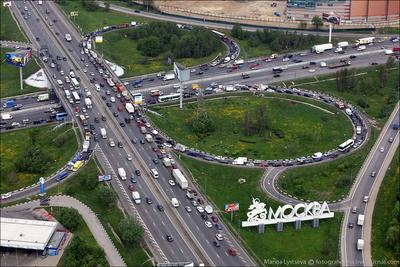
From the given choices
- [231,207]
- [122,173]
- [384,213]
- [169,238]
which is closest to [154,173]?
[122,173]

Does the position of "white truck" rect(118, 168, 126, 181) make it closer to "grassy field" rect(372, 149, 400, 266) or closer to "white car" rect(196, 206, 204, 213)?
"white car" rect(196, 206, 204, 213)

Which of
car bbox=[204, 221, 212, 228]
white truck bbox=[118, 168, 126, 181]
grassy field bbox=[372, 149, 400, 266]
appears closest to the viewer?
grassy field bbox=[372, 149, 400, 266]

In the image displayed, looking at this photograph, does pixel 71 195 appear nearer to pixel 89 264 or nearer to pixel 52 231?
pixel 52 231

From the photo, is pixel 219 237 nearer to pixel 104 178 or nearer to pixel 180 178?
pixel 180 178

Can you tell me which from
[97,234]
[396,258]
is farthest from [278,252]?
[97,234]

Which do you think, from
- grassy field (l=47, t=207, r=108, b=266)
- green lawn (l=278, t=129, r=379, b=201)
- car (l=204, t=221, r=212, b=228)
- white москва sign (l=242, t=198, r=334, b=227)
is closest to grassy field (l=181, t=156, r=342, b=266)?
white москва sign (l=242, t=198, r=334, b=227)

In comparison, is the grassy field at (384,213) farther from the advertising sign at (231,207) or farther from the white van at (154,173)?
the white van at (154,173)

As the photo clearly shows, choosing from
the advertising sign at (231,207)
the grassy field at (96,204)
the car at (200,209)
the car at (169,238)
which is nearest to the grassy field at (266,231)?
the advertising sign at (231,207)
